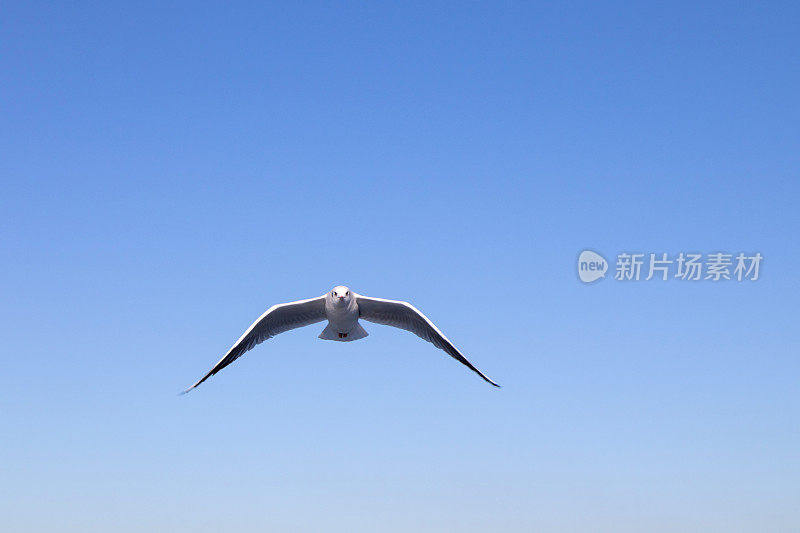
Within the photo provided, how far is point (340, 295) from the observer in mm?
18500

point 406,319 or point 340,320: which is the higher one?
point 406,319

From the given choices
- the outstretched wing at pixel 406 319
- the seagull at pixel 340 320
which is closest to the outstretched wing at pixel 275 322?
the seagull at pixel 340 320

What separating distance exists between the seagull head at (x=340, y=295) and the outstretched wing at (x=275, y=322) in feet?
2.88

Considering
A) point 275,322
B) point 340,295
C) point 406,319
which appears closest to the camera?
point 340,295

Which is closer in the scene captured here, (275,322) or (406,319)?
(406,319)

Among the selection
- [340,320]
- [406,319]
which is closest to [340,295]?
[340,320]

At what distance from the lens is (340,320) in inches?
760

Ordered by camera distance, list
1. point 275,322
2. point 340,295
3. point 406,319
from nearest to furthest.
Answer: point 340,295, point 406,319, point 275,322

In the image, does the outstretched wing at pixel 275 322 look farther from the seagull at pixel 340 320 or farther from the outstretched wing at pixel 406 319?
the outstretched wing at pixel 406 319

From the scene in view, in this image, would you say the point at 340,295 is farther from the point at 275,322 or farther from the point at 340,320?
the point at 275,322

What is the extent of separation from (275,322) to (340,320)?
8.32ft

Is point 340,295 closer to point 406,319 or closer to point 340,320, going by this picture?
point 340,320

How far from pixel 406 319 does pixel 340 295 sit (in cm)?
275

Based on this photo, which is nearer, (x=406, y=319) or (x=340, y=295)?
(x=340, y=295)
